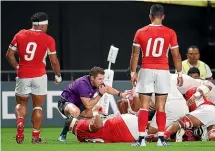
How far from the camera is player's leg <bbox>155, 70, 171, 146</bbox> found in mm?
14891

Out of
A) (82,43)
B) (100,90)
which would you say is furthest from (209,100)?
(82,43)

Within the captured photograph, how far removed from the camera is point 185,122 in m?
15.9

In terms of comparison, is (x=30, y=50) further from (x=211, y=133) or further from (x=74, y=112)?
(x=211, y=133)

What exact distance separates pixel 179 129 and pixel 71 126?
166 cm

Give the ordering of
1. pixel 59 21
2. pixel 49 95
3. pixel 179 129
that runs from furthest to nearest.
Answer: pixel 59 21 → pixel 49 95 → pixel 179 129

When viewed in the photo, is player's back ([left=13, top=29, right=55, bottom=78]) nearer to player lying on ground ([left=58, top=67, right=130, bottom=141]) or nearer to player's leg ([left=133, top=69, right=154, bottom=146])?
player lying on ground ([left=58, top=67, right=130, bottom=141])

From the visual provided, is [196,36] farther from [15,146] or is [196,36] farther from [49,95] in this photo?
[15,146]

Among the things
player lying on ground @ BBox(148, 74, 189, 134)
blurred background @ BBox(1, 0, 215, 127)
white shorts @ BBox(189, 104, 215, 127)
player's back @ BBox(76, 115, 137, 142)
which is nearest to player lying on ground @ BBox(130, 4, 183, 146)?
player's back @ BBox(76, 115, 137, 142)

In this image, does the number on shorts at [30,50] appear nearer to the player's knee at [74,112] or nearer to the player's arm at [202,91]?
the player's knee at [74,112]

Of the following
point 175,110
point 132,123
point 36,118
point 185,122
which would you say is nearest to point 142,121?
point 132,123

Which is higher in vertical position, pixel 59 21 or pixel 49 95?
pixel 59 21

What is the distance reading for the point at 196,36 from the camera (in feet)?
75.9

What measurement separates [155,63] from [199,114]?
1.51m

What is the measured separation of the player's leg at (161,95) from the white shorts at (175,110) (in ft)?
3.62
